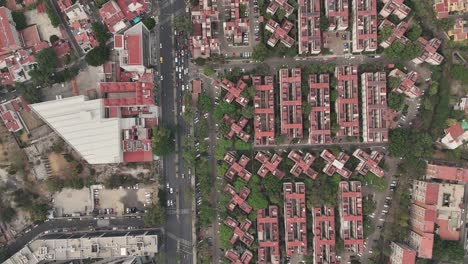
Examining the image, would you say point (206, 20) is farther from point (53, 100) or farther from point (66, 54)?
point (53, 100)

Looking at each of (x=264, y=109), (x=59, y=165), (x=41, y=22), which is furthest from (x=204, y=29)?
(x=59, y=165)

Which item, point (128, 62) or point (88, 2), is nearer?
point (128, 62)

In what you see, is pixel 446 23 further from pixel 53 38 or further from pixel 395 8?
pixel 53 38

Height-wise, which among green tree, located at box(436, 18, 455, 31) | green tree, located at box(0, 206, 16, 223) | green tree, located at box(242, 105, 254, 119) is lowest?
green tree, located at box(0, 206, 16, 223)

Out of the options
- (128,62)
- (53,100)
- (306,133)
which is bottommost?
(306,133)

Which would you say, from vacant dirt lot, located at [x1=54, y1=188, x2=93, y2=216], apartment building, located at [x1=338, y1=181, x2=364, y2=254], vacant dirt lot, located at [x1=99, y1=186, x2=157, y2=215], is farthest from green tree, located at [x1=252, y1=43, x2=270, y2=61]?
vacant dirt lot, located at [x1=54, y1=188, x2=93, y2=216]

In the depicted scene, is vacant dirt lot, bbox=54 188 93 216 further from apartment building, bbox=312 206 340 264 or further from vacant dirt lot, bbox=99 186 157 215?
apartment building, bbox=312 206 340 264

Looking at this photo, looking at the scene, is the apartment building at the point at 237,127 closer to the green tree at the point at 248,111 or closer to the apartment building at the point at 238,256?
the green tree at the point at 248,111

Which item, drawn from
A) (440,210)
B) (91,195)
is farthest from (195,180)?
(440,210)
